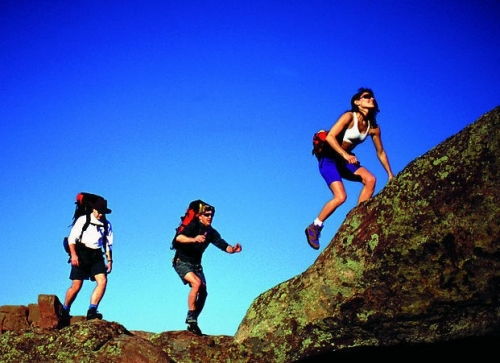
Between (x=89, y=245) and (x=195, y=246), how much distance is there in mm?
2631

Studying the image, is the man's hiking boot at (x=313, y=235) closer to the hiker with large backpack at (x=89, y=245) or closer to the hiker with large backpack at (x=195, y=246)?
the hiker with large backpack at (x=195, y=246)

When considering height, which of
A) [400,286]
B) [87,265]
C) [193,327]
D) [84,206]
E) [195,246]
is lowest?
[400,286]

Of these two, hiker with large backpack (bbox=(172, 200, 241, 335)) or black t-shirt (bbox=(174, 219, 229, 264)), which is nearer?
hiker with large backpack (bbox=(172, 200, 241, 335))

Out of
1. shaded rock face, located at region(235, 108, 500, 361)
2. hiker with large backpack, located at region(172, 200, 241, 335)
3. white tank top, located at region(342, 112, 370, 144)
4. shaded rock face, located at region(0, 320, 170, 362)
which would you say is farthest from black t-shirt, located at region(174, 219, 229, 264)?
shaded rock face, located at region(235, 108, 500, 361)

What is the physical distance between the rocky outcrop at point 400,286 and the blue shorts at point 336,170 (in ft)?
5.71

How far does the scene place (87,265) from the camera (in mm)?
10914

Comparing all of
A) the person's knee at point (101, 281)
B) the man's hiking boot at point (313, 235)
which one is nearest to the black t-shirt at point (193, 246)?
the person's knee at point (101, 281)

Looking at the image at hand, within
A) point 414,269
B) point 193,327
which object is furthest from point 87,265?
point 414,269

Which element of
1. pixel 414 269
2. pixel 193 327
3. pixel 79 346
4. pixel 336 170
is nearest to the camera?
pixel 414 269

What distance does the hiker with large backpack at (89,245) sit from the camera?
10742 millimetres

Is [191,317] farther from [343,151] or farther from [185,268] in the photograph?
[343,151]

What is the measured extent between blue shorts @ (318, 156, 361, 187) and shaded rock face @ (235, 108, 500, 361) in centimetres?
196

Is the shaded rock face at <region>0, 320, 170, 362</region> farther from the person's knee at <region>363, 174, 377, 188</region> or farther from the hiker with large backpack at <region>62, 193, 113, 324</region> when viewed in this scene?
the person's knee at <region>363, 174, 377, 188</region>

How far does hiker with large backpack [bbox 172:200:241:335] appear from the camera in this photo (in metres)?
9.98
